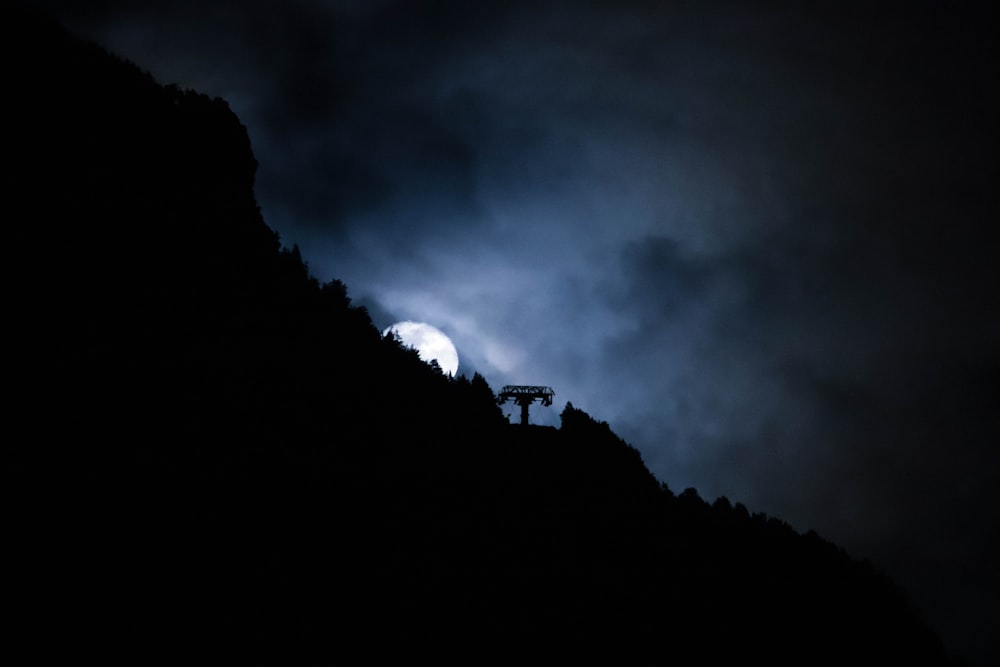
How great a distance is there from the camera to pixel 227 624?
582 inches

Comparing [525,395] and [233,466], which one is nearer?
[233,466]

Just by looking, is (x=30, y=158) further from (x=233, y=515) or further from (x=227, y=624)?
(x=227, y=624)

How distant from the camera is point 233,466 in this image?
63.5ft

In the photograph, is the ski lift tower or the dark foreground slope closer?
the dark foreground slope

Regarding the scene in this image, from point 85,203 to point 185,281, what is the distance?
15.4ft

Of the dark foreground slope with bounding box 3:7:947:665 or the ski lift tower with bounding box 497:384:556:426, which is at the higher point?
the ski lift tower with bounding box 497:384:556:426

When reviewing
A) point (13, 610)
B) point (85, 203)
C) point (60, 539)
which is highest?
point (85, 203)

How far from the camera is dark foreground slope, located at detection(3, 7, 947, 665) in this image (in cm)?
1436

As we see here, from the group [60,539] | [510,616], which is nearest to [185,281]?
[60,539]

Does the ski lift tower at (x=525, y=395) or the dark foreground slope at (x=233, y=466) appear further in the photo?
the ski lift tower at (x=525, y=395)

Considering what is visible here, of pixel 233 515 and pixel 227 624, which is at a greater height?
pixel 233 515

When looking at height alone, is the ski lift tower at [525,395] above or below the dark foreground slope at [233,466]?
above

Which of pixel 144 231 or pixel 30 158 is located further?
pixel 144 231

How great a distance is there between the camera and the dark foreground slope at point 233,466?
565 inches
